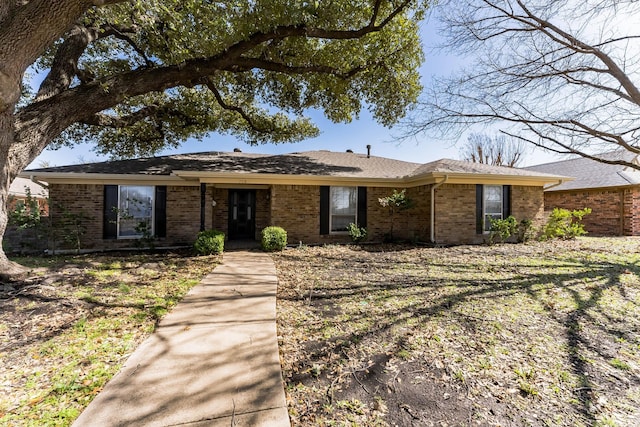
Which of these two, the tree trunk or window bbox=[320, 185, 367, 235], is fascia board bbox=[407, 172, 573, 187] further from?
the tree trunk

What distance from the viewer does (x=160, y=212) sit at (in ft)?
31.3

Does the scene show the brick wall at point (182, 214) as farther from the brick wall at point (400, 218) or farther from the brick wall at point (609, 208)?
the brick wall at point (609, 208)

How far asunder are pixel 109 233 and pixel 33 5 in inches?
270

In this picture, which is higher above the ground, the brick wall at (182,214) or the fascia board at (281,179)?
the fascia board at (281,179)

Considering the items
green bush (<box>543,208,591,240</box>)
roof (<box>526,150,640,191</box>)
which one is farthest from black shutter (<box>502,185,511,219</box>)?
roof (<box>526,150,640,191</box>)

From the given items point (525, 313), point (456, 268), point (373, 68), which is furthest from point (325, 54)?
point (525, 313)

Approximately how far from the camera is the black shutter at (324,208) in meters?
10.3

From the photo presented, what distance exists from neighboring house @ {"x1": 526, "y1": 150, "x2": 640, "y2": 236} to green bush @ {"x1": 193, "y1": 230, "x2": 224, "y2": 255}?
14.4 meters

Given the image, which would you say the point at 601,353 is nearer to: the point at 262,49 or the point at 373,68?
the point at 373,68

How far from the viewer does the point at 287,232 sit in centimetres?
1002

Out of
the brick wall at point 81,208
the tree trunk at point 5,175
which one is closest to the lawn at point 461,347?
the tree trunk at point 5,175

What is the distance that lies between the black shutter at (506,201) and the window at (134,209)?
522 inches

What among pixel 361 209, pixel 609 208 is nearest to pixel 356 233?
pixel 361 209

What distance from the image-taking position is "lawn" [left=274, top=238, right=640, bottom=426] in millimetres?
2188
